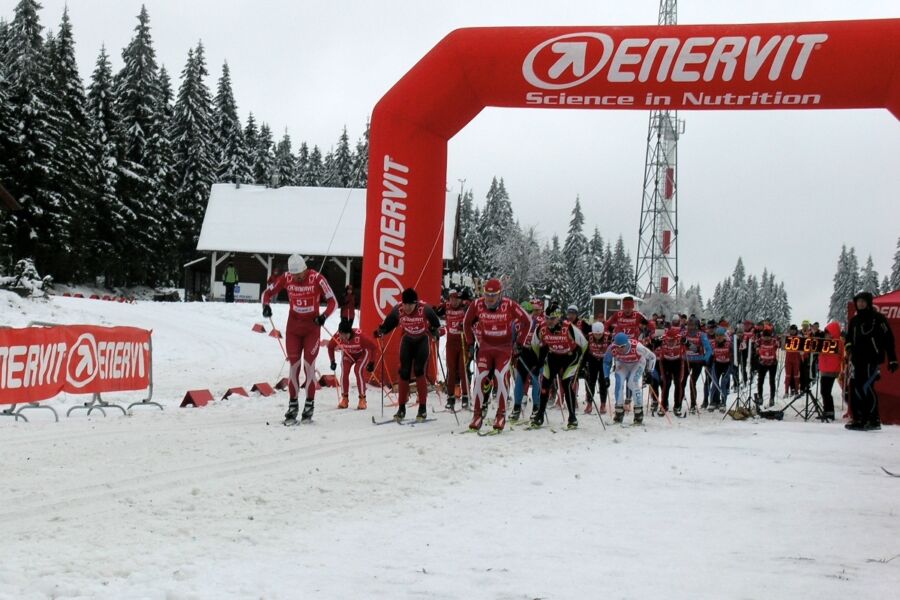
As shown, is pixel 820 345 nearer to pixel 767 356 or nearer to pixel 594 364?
pixel 594 364

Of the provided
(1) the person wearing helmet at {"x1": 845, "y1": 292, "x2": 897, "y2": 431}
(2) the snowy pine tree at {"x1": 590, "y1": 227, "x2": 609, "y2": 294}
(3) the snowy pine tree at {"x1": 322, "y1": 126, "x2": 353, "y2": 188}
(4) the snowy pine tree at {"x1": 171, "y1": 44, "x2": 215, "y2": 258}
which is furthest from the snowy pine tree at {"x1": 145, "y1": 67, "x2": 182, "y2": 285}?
(2) the snowy pine tree at {"x1": 590, "y1": 227, "x2": 609, "y2": 294}

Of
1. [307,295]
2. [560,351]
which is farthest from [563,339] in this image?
[307,295]

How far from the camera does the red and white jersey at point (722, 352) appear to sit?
1566 cm

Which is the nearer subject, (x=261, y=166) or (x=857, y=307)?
(x=857, y=307)

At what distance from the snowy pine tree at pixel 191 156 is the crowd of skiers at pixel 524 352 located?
38878 mm

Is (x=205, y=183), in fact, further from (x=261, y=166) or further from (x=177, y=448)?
(x=177, y=448)

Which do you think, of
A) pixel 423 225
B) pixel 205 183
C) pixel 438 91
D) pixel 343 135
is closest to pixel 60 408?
pixel 423 225

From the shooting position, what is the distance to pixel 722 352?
51.4ft

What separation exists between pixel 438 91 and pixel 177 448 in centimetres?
853

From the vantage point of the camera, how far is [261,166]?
5903 centimetres

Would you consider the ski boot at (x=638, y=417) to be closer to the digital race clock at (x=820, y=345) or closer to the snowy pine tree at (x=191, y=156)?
the digital race clock at (x=820, y=345)

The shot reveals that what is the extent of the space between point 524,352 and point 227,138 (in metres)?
48.6

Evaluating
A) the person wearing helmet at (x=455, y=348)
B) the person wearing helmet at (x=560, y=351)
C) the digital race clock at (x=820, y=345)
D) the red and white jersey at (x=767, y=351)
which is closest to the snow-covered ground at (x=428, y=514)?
the person wearing helmet at (x=560, y=351)

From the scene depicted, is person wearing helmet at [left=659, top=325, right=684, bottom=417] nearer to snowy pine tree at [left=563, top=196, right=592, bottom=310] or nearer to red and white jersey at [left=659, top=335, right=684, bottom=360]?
red and white jersey at [left=659, top=335, right=684, bottom=360]
